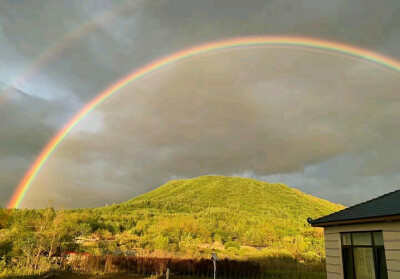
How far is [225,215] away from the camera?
148 feet

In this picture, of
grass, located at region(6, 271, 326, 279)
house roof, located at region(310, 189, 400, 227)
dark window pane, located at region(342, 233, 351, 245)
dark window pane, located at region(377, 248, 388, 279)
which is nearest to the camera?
house roof, located at region(310, 189, 400, 227)

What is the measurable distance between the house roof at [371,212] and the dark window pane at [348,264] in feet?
2.32

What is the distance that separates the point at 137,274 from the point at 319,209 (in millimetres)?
48598

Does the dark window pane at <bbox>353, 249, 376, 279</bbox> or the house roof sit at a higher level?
the house roof

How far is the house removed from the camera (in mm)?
6359

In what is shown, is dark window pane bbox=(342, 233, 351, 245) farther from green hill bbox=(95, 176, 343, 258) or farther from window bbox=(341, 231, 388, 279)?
green hill bbox=(95, 176, 343, 258)

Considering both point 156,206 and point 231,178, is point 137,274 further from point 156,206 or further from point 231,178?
point 231,178

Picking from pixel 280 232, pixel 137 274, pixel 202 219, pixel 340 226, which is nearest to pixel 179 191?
pixel 202 219

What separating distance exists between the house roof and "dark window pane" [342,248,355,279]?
0.71m

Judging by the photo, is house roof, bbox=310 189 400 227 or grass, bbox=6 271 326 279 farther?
grass, bbox=6 271 326 279

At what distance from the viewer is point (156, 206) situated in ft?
179

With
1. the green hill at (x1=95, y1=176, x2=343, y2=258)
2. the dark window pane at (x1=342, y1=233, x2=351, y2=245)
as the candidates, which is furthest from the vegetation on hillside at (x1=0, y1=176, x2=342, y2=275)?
the dark window pane at (x1=342, y1=233, x2=351, y2=245)

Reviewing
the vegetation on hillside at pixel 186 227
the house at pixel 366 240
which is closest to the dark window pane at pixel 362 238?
the house at pixel 366 240

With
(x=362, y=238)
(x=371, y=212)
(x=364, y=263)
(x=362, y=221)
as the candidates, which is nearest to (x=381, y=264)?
(x=364, y=263)
